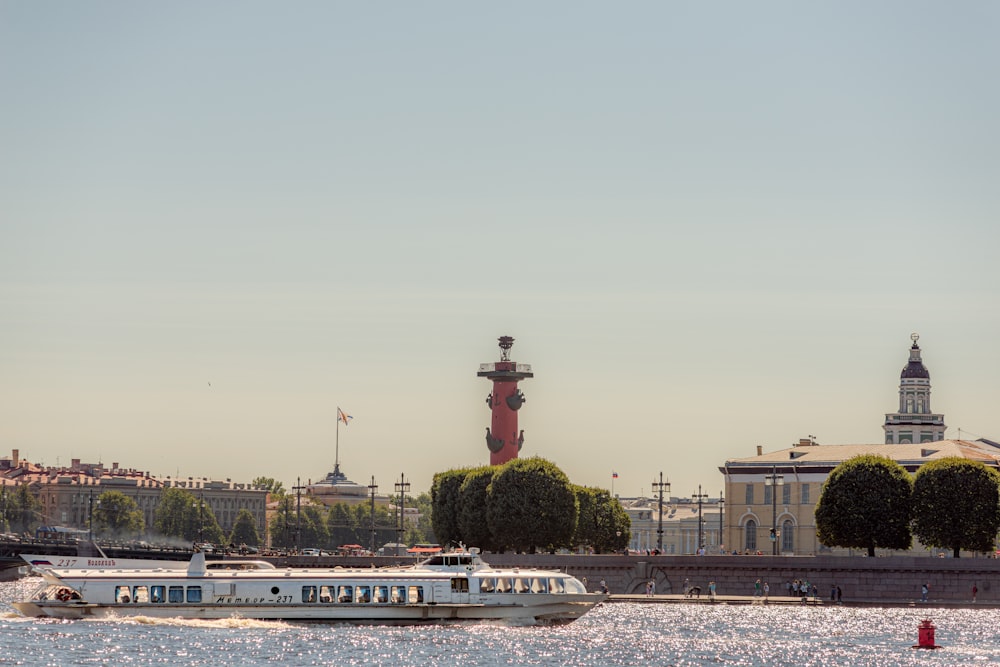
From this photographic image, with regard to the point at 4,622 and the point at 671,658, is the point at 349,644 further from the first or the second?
the point at 4,622

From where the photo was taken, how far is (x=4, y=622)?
8469 cm

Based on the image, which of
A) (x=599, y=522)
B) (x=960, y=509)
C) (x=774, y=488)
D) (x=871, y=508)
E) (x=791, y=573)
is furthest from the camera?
(x=599, y=522)

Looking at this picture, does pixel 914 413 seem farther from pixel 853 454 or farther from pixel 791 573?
pixel 791 573

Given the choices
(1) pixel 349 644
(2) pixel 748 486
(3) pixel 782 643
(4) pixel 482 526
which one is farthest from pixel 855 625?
(2) pixel 748 486

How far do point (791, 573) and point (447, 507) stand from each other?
31566mm

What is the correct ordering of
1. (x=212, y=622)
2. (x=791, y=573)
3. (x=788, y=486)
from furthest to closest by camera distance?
(x=788, y=486)
(x=791, y=573)
(x=212, y=622)

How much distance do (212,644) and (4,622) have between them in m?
14.6

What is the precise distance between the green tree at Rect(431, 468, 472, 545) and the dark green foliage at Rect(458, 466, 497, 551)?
4.04 ft

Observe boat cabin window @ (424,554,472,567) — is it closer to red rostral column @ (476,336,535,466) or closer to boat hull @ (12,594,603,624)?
boat hull @ (12,594,603,624)

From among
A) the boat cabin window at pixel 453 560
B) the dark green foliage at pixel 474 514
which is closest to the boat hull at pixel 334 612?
the boat cabin window at pixel 453 560

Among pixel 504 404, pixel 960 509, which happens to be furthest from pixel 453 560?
pixel 504 404

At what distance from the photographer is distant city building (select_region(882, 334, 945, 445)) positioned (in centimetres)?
18538

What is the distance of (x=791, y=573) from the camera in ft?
399

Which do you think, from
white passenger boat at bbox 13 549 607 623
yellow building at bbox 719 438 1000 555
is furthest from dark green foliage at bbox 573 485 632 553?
white passenger boat at bbox 13 549 607 623
